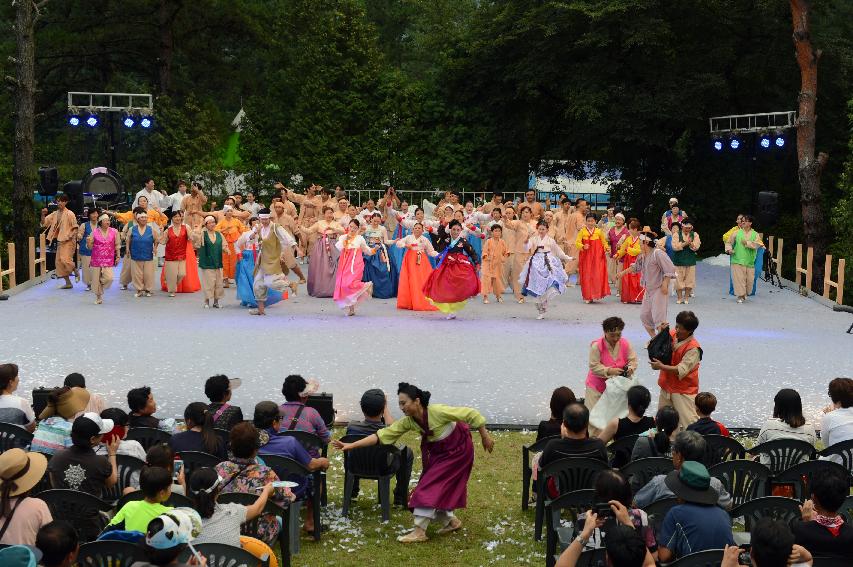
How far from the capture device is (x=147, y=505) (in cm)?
588

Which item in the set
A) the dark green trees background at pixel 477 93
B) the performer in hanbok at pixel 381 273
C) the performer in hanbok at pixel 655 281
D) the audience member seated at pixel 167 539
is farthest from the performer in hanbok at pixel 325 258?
the audience member seated at pixel 167 539

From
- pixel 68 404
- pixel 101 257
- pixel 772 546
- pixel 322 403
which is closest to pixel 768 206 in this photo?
pixel 101 257

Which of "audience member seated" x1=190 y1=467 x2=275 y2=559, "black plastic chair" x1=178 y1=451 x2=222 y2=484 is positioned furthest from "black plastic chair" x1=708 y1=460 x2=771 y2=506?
"black plastic chair" x1=178 y1=451 x2=222 y2=484

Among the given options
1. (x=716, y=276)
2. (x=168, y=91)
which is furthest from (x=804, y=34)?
(x=168, y=91)

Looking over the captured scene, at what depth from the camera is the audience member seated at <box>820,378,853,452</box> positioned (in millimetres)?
8172

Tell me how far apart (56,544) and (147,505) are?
0.78 m

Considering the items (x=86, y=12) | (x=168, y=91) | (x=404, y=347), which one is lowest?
(x=404, y=347)

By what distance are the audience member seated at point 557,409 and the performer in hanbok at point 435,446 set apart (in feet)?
1.88

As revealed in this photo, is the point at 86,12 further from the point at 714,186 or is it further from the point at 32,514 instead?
the point at 32,514

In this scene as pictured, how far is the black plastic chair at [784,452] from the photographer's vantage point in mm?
7875

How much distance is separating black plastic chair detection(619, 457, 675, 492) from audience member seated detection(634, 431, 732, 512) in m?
0.46

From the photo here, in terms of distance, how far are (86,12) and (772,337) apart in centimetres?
2540

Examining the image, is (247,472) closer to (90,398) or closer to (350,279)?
(90,398)

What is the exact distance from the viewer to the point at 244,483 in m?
6.80
